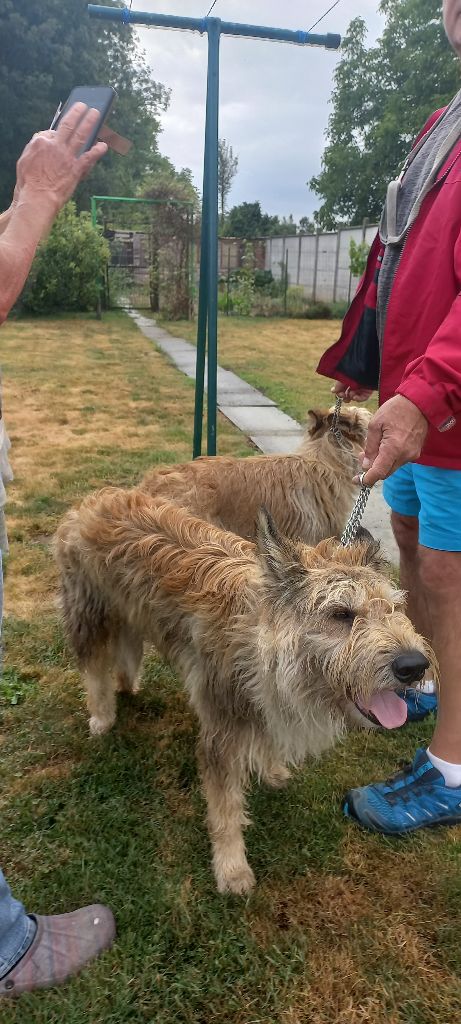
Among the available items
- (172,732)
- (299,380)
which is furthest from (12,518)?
(299,380)

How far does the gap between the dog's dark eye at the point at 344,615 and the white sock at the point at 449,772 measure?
3.53 ft

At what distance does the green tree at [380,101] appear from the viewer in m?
32.2

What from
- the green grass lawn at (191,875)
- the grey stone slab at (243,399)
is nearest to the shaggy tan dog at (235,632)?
the green grass lawn at (191,875)

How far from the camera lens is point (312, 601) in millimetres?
1860

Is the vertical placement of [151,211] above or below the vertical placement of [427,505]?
above

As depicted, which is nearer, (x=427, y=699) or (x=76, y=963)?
(x=76, y=963)

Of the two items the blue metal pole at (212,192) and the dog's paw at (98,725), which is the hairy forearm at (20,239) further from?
the blue metal pole at (212,192)

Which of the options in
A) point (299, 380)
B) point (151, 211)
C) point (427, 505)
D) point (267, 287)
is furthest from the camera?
point (267, 287)

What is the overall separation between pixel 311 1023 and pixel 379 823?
0.75 meters

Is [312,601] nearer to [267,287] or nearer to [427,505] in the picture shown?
[427,505]

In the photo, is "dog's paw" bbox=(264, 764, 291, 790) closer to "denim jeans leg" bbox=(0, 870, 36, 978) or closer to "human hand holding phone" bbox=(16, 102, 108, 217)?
"denim jeans leg" bbox=(0, 870, 36, 978)

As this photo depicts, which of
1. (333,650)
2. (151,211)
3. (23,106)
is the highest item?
(23,106)

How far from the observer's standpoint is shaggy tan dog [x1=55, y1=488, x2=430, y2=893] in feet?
6.02

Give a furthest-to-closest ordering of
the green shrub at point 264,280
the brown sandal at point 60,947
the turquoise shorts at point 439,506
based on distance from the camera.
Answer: the green shrub at point 264,280
the turquoise shorts at point 439,506
the brown sandal at point 60,947
